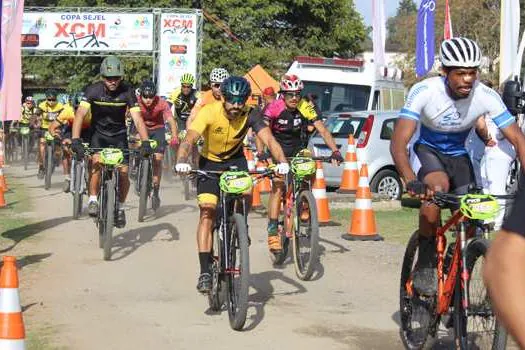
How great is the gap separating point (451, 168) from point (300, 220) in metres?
3.36

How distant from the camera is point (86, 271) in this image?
10.0 metres

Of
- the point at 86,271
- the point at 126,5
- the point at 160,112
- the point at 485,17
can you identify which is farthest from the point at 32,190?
the point at 485,17

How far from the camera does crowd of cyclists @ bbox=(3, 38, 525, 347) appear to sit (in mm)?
2344

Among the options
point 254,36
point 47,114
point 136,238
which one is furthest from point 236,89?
point 254,36

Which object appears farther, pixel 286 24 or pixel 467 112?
pixel 286 24

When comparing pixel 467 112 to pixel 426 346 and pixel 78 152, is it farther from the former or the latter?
pixel 78 152

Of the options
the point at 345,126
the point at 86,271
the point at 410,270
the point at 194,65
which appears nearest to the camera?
the point at 410,270

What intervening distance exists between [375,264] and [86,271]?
9.44 feet

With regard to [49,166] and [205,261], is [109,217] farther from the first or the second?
[49,166]

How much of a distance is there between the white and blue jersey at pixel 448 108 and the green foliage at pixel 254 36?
132ft

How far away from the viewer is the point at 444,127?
258 inches

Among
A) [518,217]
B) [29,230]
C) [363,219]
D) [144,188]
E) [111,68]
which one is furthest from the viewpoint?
[144,188]

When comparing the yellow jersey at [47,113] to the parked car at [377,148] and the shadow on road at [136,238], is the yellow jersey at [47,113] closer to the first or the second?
the parked car at [377,148]

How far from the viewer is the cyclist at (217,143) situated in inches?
310
